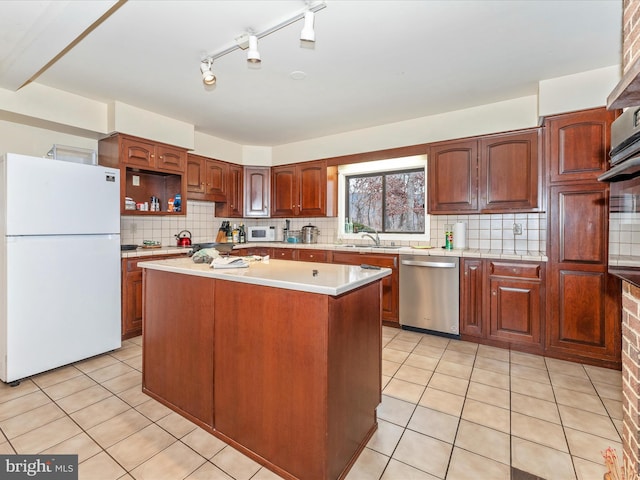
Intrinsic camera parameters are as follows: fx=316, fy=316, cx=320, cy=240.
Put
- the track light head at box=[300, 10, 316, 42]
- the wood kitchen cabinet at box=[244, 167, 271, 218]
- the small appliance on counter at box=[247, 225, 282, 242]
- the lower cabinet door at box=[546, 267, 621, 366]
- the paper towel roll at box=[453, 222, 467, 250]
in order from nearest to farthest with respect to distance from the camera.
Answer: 1. the track light head at box=[300, 10, 316, 42]
2. the lower cabinet door at box=[546, 267, 621, 366]
3. the paper towel roll at box=[453, 222, 467, 250]
4. the wood kitchen cabinet at box=[244, 167, 271, 218]
5. the small appliance on counter at box=[247, 225, 282, 242]

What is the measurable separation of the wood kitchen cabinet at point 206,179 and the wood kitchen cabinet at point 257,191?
0.37 m

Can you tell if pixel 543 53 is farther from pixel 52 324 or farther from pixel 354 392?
pixel 52 324

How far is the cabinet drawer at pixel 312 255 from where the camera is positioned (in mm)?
4117

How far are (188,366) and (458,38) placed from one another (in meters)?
2.77

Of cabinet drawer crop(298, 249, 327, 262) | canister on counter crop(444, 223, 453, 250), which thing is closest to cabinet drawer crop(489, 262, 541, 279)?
canister on counter crop(444, 223, 453, 250)

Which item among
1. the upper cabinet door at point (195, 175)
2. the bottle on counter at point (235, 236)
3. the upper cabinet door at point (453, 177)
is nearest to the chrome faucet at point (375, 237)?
the upper cabinet door at point (453, 177)

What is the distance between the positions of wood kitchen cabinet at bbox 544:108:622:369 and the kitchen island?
6.44 feet

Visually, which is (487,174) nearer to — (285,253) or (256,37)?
(256,37)

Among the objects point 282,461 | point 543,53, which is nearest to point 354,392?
point 282,461

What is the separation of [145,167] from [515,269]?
3.92m

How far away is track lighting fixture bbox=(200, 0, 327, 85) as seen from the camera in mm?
1738

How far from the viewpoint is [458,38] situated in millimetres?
2160

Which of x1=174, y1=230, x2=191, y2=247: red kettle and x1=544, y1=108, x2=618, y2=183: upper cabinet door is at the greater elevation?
x1=544, y1=108, x2=618, y2=183: upper cabinet door

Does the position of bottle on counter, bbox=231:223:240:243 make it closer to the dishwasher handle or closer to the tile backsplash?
the tile backsplash
